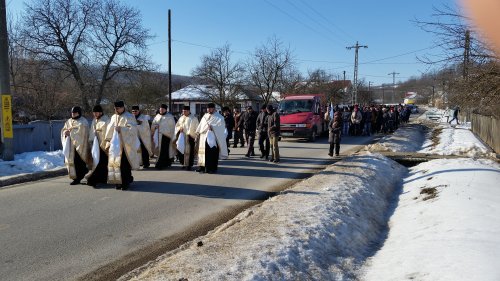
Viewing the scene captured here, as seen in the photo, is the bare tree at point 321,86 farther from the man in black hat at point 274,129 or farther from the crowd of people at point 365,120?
the man in black hat at point 274,129

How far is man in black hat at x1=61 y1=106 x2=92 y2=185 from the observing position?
30.4 feet

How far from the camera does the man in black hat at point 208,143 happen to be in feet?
36.6

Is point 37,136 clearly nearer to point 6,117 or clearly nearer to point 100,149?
point 6,117

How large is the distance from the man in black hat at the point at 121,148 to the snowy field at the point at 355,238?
3170mm

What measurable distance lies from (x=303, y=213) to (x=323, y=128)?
19.0 meters

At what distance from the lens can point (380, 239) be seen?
624 centimetres

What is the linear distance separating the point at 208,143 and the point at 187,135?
99 cm

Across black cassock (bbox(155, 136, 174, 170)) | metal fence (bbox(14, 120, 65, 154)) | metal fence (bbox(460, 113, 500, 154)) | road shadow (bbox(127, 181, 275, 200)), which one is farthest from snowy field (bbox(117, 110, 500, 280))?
metal fence (bbox(460, 113, 500, 154))

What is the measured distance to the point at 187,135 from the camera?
1177 centimetres

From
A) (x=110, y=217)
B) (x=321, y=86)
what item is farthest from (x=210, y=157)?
(x=321, y=86)

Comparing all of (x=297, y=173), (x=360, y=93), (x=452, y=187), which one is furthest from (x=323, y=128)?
(x=360, y=93)

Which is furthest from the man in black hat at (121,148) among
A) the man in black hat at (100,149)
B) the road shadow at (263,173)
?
the road shadow at (263,173)

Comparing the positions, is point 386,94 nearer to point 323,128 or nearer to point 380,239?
point 323,128

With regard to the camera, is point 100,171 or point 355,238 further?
point 100,171
